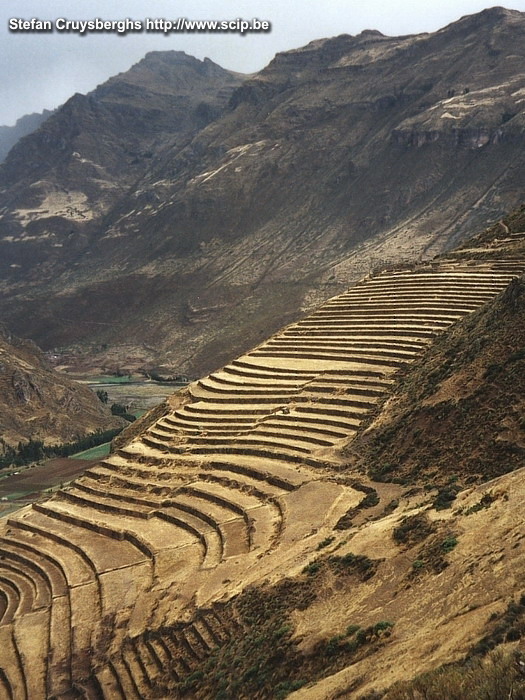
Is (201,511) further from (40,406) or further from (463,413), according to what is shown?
(40,406)

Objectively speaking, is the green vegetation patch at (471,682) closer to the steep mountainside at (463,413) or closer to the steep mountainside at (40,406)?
the steep mountainside at (463,413)

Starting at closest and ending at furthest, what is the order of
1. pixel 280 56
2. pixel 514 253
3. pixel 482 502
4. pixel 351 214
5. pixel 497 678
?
pixel 497 678 < pixel 482 502 < pixel 514 253 < pixel 351 214 < pixel 280 56

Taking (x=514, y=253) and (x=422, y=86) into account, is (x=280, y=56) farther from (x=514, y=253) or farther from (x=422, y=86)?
(x=514, y=253)

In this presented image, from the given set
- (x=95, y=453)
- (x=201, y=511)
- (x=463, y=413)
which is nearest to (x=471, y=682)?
(x=463, y=413)

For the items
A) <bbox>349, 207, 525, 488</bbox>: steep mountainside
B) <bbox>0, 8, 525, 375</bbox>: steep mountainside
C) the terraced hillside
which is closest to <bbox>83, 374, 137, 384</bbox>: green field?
<bbox>0, 8, 525, 375</bbox>: steep mountainside

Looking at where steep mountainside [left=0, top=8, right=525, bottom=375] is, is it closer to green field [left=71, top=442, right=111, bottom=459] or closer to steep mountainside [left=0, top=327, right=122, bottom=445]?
steep mountainside [left=0, top=327, right=122, bottom=445]

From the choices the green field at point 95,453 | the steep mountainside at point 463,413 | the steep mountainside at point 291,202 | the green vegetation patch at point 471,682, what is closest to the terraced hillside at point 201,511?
the steep mountainside at point 463,413

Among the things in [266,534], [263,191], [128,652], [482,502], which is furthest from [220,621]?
[263,191]
